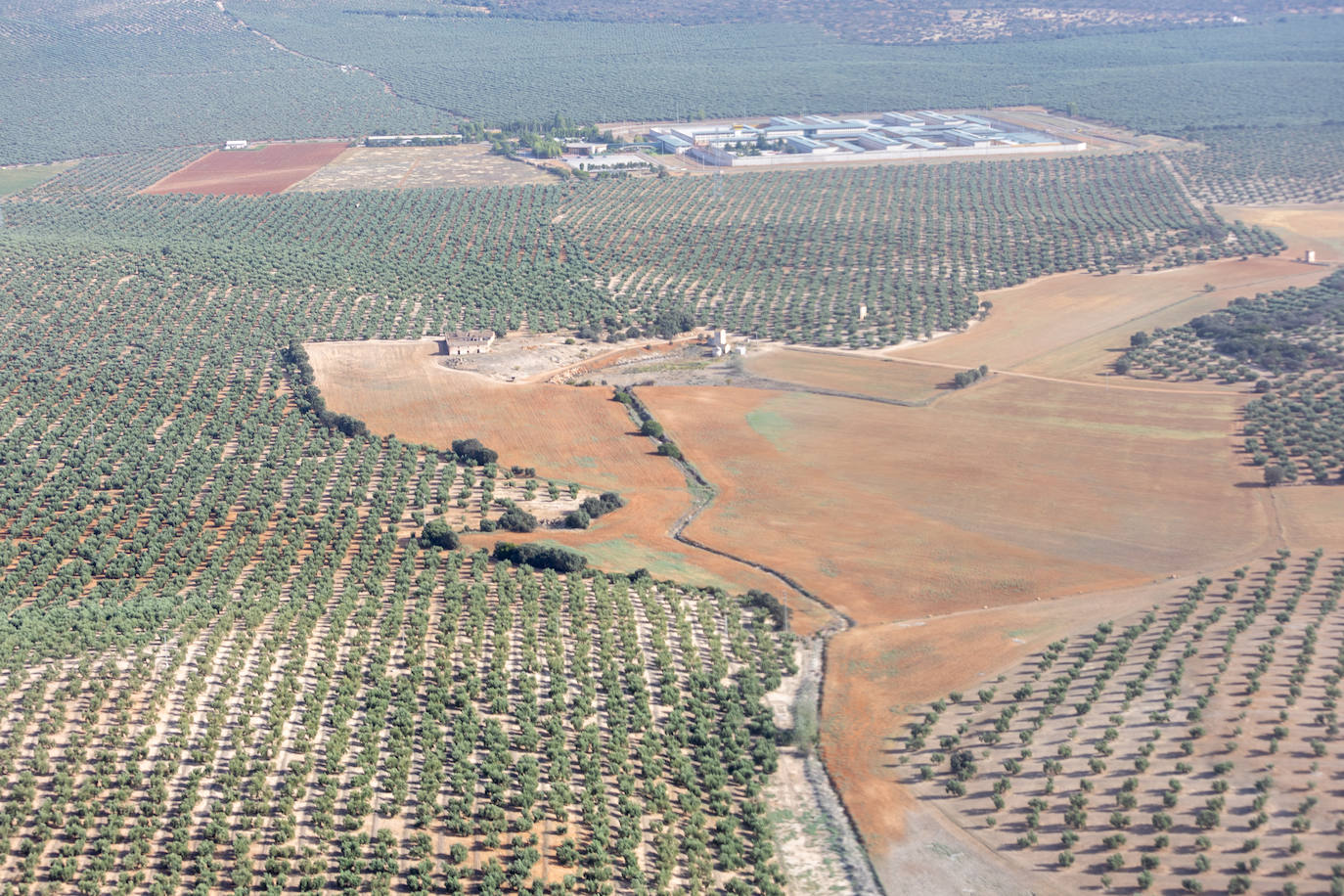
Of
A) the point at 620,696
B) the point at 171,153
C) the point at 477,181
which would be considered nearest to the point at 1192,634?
the point at 620,696

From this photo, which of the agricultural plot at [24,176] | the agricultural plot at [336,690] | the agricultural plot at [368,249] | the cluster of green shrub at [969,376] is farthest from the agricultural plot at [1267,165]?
the agricultural plot at [24,176]

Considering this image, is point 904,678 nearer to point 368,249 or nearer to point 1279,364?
point 1279,364

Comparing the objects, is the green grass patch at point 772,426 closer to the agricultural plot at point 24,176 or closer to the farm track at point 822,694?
the farm track at point 822,694

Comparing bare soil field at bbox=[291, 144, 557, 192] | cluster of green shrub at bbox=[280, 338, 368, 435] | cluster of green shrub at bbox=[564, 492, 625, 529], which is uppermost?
bare soil field at bbox=[291, 144, 557, 192]

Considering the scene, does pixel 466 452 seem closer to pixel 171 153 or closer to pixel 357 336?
pixel 357 336

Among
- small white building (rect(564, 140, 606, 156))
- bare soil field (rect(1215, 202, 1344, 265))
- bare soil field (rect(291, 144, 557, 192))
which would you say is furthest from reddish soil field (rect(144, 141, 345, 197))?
bare soil field (rect(1215, 202, 1344, 265))

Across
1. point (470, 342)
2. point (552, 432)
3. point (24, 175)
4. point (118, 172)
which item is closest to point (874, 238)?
point (470, 342)

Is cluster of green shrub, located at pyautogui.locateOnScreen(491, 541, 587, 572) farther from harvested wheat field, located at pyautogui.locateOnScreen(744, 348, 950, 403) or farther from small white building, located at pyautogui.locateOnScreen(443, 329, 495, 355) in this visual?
small white building, located at pyautogui.locateOnScreen(443, 329, 495, 355)
